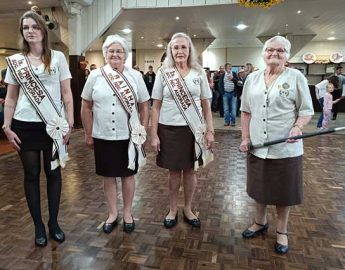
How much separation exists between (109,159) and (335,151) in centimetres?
381

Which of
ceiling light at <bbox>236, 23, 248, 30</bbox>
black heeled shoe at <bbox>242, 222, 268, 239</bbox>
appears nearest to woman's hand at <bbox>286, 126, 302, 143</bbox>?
black heeled shoe at <bbox>242, 222, 268, 239</bbox>

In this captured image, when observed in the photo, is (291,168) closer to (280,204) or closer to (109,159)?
(280,204)

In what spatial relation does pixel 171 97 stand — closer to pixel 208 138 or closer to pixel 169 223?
pixel 208 138

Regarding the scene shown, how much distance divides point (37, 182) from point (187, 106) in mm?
1004

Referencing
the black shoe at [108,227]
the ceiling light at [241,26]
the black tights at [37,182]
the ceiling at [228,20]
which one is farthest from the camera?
the ceiling light at [241,26]

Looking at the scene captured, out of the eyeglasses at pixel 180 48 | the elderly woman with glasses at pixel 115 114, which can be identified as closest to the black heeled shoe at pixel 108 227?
the elderly woman with glasses at pixel 115 114

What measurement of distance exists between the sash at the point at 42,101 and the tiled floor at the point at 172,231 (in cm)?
53

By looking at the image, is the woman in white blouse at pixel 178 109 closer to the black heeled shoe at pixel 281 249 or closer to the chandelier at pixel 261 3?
the black heeled shoe at pixel 281 249

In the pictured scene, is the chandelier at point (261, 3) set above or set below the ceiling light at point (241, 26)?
below

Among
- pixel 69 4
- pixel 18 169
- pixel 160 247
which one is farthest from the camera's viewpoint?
pixel 69 4

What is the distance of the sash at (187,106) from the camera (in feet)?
6.81

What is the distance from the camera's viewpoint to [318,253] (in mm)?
1945

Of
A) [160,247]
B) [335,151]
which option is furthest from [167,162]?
[335,151]

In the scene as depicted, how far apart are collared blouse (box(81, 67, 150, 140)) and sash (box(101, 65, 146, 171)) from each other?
2cm
